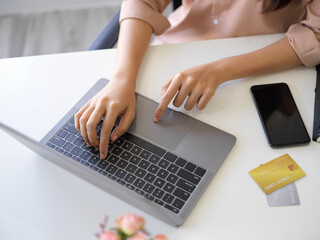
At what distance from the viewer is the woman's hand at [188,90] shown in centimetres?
81

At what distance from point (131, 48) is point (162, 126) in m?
0.25

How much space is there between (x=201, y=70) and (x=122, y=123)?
242mm

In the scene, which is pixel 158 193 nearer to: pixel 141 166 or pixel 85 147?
pixel 141 166

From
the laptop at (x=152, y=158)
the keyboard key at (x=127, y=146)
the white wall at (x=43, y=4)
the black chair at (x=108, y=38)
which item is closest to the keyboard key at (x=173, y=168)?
the laptop at (x=152, y=158)

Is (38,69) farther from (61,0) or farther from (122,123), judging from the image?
(61,0)

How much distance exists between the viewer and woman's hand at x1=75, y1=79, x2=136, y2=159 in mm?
753

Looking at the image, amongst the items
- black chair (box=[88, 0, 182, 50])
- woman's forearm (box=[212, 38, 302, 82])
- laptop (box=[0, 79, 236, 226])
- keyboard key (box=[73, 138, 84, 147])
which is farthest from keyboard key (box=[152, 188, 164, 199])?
black chair (box=[88, 0, 182, 50])

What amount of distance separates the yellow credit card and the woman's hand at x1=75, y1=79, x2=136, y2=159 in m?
0.30

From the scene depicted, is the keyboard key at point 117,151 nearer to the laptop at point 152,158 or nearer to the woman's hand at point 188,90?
the laptop at point 152,158

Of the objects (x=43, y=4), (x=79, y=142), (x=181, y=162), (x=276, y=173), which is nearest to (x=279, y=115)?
(x=276, y=173)

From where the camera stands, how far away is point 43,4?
→ 7.17 ft

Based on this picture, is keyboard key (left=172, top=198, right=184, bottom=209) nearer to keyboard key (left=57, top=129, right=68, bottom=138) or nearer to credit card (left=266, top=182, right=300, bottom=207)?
credit card (left=266, top=182, right=300, bottom=207)

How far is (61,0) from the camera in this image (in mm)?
2172

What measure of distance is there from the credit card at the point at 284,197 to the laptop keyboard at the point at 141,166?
145mm
